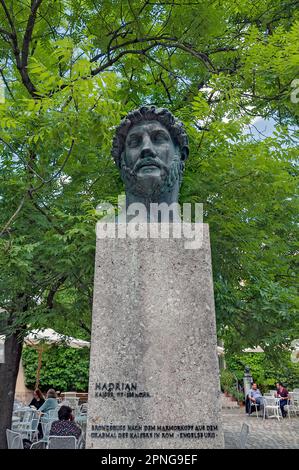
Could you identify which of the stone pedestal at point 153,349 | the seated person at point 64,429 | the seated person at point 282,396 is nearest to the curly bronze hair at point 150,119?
the stone pedestal at point 153,349

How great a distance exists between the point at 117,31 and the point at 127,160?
3.79 m

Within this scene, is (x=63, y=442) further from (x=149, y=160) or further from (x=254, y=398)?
(x=254, y=398)

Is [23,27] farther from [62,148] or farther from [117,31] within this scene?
[62,148]

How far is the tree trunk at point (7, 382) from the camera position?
25.7 feet

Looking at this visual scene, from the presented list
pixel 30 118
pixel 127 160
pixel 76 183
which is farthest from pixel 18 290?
pixel 127 160

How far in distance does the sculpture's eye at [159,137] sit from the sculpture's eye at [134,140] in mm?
121

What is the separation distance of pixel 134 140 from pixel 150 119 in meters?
0.23

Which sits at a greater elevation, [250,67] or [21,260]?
[250,67]

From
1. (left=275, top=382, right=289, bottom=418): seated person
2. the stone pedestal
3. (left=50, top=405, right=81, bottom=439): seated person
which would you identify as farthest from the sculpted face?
(left=275, top=382, right=289, bottom=418): seated person

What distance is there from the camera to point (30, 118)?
4926 mm

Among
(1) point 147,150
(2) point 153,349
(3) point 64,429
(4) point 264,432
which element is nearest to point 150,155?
(1) point 147,150

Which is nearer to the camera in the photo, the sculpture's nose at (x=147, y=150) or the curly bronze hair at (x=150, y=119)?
the sculpture's nose at (x=147, y=150)

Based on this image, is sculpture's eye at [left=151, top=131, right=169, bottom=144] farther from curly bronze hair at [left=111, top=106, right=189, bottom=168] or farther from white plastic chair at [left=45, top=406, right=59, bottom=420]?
white plastic chair at [left=45, top=406, right=59, bottom=420]

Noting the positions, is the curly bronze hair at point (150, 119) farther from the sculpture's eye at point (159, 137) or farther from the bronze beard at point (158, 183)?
the bronze beard at point (158, 183)
